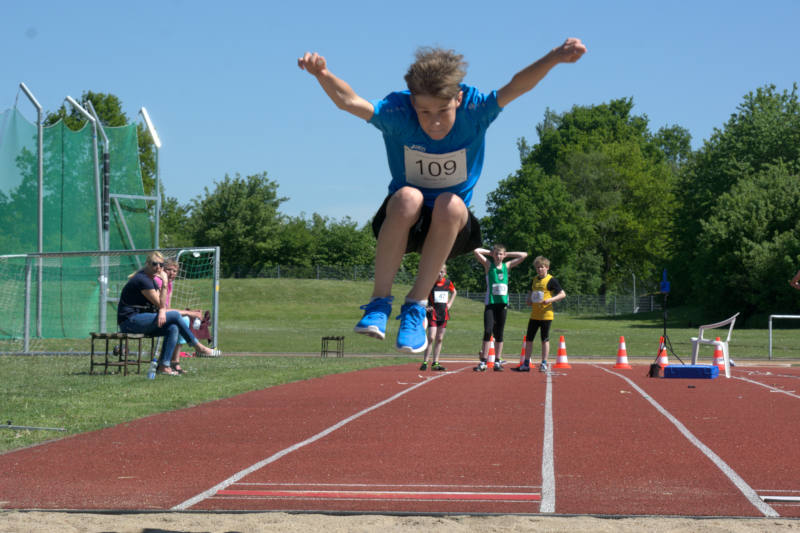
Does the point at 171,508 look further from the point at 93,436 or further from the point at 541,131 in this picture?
the point at 541,131

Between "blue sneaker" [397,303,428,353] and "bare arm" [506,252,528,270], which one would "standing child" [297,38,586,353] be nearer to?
"blue sneaker" [397,303,428,353]

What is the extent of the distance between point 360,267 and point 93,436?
55397mm

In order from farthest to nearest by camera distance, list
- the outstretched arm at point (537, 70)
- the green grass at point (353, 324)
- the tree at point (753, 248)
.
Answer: the tree at point (753, 248), the green grass at point (353, 324), the outstretched arm at point (537, 70)

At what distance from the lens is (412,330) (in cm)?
432

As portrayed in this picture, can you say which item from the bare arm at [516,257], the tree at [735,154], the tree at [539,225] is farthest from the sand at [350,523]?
the tree at [735,154]

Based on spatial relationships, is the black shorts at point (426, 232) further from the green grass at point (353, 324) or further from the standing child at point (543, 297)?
the green grass at point (353, 324)

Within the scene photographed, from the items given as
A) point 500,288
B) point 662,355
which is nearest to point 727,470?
point 500,288

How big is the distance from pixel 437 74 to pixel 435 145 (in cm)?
34

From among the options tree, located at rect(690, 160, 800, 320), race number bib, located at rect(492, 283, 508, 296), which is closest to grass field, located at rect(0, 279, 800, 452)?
race number bib, located at rect(492, 283, 508, 296)

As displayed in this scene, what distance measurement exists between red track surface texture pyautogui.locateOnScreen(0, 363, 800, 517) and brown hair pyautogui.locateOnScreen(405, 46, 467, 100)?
2561 millimetres

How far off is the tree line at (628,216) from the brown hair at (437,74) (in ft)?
95.2

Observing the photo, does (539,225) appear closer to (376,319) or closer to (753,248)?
(753,248)

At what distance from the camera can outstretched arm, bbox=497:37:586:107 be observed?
3.76 m

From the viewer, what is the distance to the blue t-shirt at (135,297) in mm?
11484
